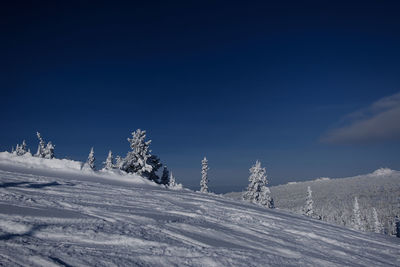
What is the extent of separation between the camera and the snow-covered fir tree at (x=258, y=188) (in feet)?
145

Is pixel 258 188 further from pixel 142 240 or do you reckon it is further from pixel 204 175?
pixel 142 240

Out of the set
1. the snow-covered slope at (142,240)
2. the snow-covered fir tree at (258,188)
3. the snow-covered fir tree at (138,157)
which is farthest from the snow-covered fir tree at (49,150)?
the snow-covered slope at (142,240)

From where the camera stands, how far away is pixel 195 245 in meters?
5.03

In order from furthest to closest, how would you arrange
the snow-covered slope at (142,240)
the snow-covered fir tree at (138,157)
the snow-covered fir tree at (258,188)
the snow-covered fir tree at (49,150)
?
the snow-covered fir tree at (49,150) → the snow-covered fir tree at (258,188) → the snow-covered fir tree at (138,157) → the snow-covered slope at (142,240)

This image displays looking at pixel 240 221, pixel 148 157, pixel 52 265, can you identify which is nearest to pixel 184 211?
pixel 240 221

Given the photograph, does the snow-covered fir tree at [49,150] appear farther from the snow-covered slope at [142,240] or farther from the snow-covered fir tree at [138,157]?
the snow-covered slope at [142,240]

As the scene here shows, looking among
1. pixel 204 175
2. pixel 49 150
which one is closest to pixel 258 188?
pixel 204 175

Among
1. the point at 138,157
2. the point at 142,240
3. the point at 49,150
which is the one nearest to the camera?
the point at 142,240

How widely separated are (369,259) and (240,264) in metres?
4.30

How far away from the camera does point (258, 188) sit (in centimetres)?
4497

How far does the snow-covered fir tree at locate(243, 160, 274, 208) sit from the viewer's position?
44281mm

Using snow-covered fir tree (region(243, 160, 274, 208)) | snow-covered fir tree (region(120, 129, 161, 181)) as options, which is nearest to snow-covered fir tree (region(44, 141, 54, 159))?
snow-covered fir tree (region(120, 129, 161, 181))

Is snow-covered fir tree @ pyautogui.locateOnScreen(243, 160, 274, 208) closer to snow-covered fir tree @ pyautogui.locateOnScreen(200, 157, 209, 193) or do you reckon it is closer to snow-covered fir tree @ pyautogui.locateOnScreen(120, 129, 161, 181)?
snow-covered fir tree @ pyautogui.locateOnScreen(200, 157, 209, 193)

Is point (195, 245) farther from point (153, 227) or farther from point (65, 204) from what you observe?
point (65, 204)
